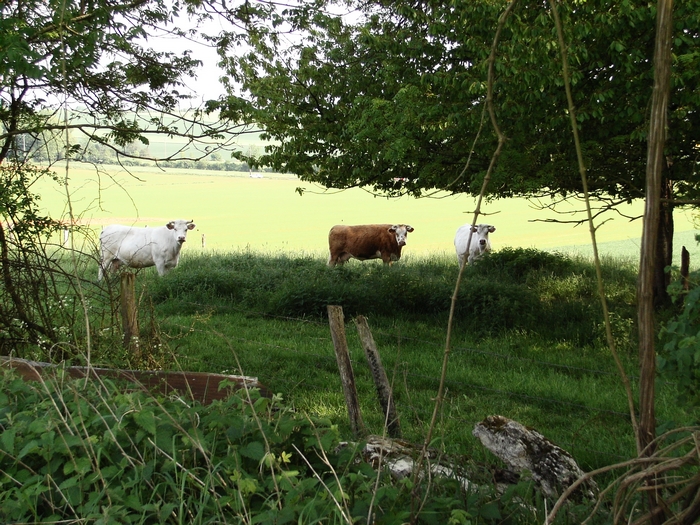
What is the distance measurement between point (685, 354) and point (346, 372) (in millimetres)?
2640

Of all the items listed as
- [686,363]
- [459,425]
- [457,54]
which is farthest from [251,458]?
[457,54]

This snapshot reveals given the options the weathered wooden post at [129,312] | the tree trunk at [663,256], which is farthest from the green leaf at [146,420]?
the tree trunk at [663,256]

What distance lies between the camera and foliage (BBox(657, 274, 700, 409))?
2836 mm

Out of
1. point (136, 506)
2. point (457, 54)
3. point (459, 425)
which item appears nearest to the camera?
point (136, 506)

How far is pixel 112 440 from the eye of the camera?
2.93m

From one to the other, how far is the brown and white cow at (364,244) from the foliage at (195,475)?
47.6ft

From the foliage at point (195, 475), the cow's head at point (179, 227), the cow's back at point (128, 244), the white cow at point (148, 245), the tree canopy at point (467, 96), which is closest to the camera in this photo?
the foliage at point (195, 475)

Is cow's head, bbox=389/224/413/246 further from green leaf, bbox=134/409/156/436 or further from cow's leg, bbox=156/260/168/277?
A: green leaf, bbox=134/409/156/436

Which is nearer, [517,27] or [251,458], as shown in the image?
[251,458]

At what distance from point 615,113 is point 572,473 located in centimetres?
528

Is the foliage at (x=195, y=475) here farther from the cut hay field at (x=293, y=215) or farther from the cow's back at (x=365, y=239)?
the cut hay field at (x=293, y=215)

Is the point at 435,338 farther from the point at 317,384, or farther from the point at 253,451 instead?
the point at 253,451

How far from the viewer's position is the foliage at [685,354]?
112 inches

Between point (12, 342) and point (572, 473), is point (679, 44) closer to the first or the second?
point (572, 473)
